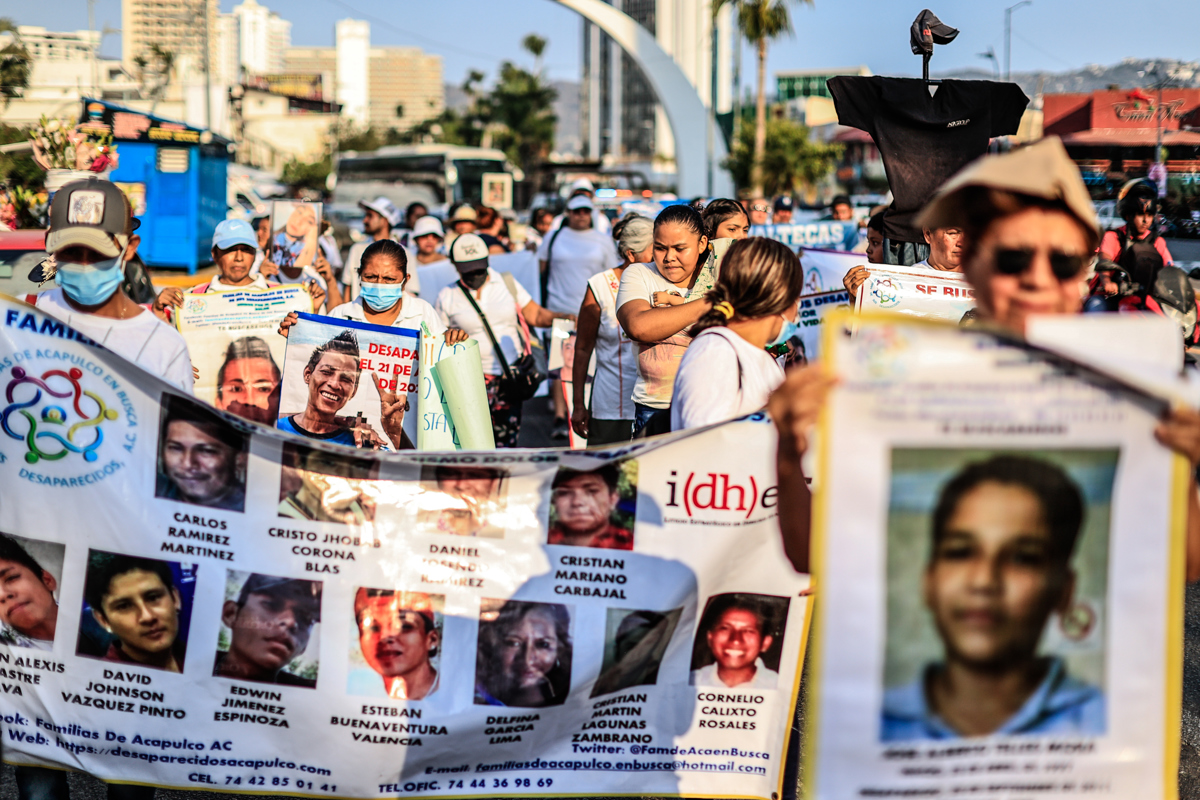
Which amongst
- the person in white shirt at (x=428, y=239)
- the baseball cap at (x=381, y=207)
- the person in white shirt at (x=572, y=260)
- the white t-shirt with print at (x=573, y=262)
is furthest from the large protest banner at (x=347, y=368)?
the baseball cap at (x=381, y=207)

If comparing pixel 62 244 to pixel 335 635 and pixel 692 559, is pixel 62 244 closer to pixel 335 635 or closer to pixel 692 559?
pixel 335 635

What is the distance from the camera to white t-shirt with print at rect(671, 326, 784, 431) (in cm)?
322

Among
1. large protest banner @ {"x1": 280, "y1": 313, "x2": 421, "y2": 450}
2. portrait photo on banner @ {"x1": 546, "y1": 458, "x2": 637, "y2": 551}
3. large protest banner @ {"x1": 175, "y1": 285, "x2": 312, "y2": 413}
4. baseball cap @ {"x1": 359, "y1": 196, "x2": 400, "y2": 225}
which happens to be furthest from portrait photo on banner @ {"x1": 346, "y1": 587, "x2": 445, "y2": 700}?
baseball cap @ {"x1": 359, "y1": 196, "x2": 400, "y2": 225}

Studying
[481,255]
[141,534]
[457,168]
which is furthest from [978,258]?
[457,168]

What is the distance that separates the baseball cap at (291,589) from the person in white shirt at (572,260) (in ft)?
23.4

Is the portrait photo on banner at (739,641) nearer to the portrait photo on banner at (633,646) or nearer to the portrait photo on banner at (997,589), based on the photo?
the portrait photo on banner at (633,646)

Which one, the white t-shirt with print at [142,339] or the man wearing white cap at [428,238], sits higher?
the man wearing white cap at [428,238]

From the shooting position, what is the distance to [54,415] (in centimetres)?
330

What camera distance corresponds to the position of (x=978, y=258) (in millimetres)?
2199

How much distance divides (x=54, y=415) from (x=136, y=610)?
577 mm

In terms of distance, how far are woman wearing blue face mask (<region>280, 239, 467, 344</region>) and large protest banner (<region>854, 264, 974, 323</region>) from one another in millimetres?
1952

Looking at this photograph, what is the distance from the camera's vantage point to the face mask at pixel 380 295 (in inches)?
228

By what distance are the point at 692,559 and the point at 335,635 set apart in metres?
0.94

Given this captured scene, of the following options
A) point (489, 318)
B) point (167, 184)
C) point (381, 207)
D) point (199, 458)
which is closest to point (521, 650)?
point (199, 458)
